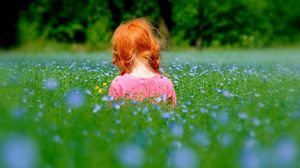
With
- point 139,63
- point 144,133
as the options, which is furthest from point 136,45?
point 144,133

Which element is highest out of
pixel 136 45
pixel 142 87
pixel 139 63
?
pixel 136 45

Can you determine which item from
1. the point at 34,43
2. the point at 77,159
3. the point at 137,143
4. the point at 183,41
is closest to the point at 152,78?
the point at 137,143

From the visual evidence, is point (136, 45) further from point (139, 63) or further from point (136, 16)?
point (136, 16)

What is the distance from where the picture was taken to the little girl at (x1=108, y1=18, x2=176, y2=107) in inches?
218

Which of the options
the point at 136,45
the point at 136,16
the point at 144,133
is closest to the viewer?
the point at 144,133

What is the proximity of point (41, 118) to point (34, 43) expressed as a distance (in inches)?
1113

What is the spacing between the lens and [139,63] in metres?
5.71

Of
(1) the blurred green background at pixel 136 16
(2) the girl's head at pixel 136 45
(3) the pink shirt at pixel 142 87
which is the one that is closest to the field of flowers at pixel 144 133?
(3) the pink shirt at pixel 142 87

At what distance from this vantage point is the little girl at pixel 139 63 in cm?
553

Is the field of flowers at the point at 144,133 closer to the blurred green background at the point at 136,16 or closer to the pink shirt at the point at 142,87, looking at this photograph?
the pink shirt at the point at 142,87

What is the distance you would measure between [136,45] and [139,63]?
0.53ft

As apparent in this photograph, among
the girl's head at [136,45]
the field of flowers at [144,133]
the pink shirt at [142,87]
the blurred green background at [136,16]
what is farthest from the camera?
the blurred green background at [136,16]

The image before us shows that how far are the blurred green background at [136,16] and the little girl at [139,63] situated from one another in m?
25.9

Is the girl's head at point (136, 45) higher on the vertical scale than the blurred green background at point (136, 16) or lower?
higher
